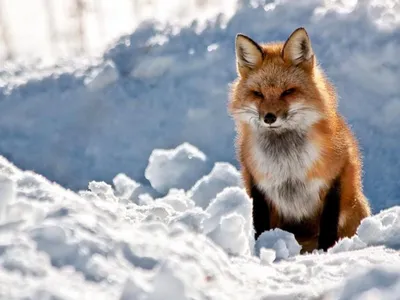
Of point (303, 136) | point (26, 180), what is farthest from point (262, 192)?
point (26, 180)

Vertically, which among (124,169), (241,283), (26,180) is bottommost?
(124,169)

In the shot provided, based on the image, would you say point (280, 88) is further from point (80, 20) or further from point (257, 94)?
point (80, 20)

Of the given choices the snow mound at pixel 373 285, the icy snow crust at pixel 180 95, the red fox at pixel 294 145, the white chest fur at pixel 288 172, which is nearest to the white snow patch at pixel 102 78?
the icy snow crust at pixel 180 95

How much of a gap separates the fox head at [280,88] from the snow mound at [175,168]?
68.7 inches

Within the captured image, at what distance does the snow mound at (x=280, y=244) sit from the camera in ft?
12.5

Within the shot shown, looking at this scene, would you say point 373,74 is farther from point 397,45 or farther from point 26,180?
point 26,180

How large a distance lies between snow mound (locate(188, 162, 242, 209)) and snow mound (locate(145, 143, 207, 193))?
876 mm

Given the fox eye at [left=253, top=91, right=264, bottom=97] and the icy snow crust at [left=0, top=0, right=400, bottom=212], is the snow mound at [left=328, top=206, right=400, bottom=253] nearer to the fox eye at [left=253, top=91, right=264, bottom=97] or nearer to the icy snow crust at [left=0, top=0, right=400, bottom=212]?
the fox eye at [left=253, top=91, right=264, bottom=97]

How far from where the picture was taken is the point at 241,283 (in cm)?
260

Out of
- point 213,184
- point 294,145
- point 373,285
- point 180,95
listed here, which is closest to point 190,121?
point 180,95

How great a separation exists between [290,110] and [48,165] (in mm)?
3993

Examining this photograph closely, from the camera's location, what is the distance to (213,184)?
5652 mm

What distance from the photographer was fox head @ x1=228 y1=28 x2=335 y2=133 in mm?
4664

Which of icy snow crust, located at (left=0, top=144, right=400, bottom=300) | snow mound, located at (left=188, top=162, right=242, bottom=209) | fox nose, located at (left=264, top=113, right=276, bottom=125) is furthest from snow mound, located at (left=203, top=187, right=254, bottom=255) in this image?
snow mound, located at (left=188, top=162, right=242, bottom=209)
